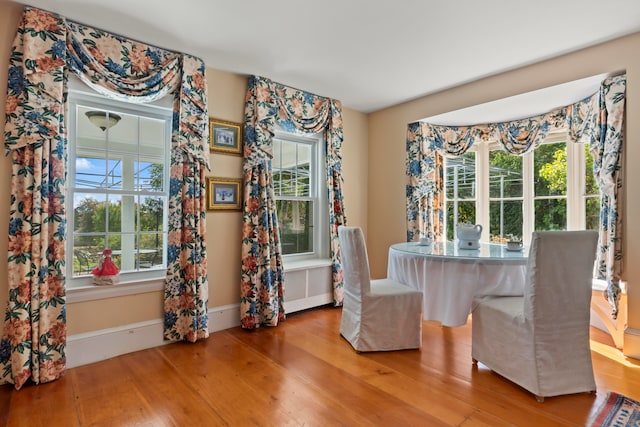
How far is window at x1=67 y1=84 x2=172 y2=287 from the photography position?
2.65 meters

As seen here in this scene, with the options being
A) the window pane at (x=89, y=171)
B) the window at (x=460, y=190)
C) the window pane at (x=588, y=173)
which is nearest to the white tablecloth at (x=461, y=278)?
the window pane at (x=588, y=173)

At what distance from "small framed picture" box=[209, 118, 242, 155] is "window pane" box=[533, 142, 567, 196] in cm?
358

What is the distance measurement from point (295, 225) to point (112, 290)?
6.84 ft

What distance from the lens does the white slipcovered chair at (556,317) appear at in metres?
2.03

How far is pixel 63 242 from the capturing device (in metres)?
2.35

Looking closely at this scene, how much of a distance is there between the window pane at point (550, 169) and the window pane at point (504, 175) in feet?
0.63

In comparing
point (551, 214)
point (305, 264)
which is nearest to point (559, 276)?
point (551, 214)

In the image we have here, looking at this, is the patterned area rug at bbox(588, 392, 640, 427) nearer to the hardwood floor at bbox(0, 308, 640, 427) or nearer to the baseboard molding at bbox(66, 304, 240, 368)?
the hardwood floor at bbox(0, 308, 640, 427)

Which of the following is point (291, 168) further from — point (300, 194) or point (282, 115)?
point (282, 115)

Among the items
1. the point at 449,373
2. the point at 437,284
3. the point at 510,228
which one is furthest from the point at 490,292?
the point at 510,228

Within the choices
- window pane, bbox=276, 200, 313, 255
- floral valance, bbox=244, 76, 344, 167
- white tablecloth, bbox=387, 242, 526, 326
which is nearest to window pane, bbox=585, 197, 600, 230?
white tablecloth, bbox=387, 242, 526, 326

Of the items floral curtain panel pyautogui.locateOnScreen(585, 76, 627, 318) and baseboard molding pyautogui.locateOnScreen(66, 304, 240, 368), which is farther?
floral curtain panel pyautogui.locateOnScreen(585, 76, 627, 318)

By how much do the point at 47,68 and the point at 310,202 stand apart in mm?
2821

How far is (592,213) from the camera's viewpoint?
3.57m
